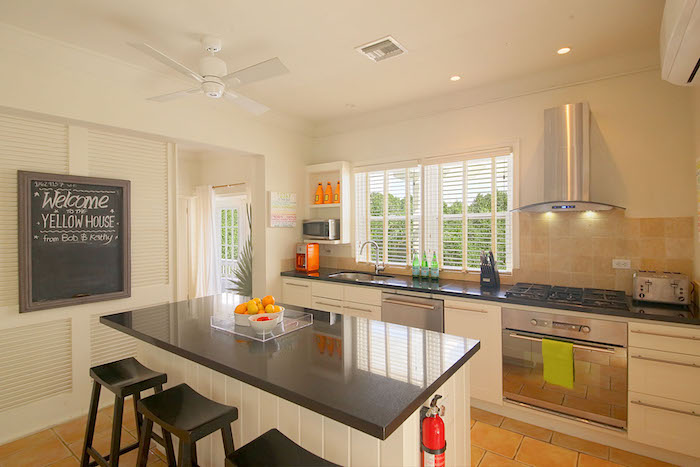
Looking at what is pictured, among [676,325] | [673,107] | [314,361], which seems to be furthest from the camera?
[673,107]

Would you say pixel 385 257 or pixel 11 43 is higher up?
pixel 11 43

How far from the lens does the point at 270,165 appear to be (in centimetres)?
420

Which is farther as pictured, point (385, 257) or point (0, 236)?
point (385, 257)

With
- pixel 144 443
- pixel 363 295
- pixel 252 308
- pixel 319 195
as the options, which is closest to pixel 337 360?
pixel 252 308

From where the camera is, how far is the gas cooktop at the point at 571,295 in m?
2.52

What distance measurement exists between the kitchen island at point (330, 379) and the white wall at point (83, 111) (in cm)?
105

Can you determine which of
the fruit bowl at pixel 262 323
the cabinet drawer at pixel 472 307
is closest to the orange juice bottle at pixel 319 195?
the cabinet drawer at pixel 472 307

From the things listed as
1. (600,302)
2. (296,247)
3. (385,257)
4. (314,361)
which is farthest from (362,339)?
(296,247)

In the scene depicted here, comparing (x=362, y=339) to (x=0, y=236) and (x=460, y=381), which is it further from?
(x=0, y=236)

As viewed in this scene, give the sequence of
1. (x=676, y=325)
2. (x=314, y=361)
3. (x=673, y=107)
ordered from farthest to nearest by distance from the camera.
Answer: (x=673, y=107)
(x=676, y=325)
(x=314, y=361)

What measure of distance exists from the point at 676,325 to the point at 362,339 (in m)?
1.92

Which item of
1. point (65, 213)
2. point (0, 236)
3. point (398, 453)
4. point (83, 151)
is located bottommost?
point (398, 453)

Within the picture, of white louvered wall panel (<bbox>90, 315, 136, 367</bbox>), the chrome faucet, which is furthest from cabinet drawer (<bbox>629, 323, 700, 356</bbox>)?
white louvered wall panel (<bbox>90, 315, 136, 367</bbox>)

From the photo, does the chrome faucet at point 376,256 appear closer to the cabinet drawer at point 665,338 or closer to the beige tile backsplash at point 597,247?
the beige tile backsplash at point 597,247
